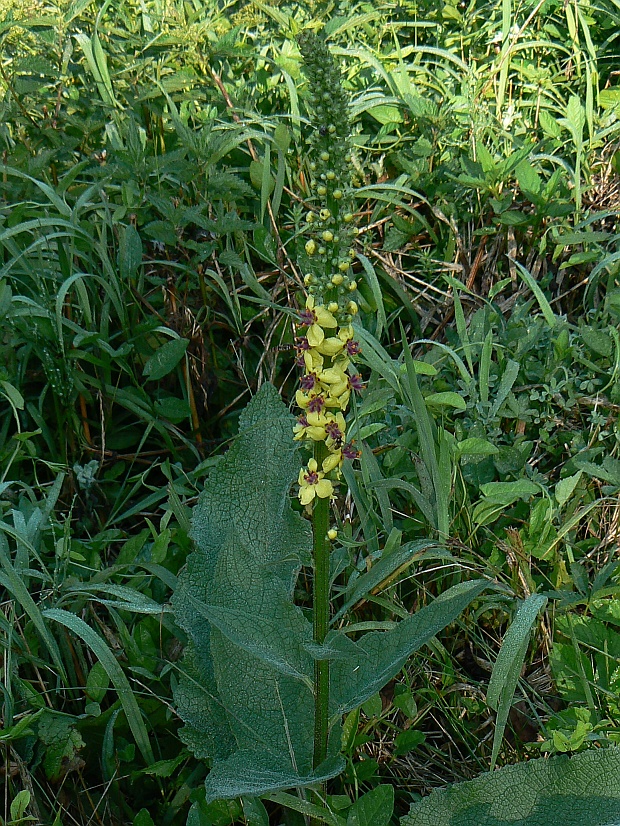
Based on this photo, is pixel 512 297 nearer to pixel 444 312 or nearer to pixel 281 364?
pixel 444 312

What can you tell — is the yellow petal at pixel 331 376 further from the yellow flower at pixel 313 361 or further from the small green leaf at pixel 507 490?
the small green leaf at pixel 507 490

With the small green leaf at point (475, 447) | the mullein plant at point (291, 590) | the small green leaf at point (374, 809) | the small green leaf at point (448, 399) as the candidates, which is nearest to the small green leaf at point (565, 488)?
the small green leaf at point (475, 447)

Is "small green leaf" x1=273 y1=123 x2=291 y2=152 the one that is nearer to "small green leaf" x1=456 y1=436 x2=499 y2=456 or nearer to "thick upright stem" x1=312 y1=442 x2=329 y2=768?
"small green leaf" x1=456 y1=436 x2=499 y2=456

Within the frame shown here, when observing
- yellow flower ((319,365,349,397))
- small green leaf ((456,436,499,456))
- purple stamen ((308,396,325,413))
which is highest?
yellow flower ((319,365,349,397))

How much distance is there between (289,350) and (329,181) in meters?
1.49

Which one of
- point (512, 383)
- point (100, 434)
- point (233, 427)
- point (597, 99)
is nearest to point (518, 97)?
point (597, 99)

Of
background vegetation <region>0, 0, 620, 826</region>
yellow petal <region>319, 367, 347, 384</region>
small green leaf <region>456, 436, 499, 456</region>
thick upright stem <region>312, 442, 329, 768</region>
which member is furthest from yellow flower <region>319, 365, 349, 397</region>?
small green leaf <region>456, 436, 499, 456</region>

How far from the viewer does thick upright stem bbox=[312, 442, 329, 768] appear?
145 centimetres

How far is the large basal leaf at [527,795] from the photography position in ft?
5.28

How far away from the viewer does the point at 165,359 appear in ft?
8.71

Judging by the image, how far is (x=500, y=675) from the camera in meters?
1.76

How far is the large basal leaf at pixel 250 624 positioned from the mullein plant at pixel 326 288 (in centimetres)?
33

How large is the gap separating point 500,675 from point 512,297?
1.46 metres

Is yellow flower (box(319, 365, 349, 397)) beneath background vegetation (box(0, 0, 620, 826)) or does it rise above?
→ above
